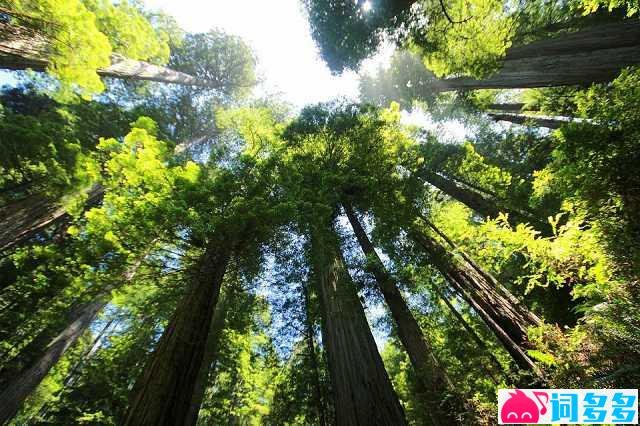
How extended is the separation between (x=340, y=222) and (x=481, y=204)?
14.7 ft

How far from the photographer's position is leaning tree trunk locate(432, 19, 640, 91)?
21.2ft

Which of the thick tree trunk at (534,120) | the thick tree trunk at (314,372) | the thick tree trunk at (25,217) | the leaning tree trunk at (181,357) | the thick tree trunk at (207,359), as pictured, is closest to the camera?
the leaning tree trunk at (181,357)

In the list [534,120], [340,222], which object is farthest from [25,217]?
[534,120]

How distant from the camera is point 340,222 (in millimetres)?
8219

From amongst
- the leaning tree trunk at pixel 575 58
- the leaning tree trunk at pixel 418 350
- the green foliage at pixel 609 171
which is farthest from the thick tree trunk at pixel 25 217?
the leaning tree trunk at pixel 575 58

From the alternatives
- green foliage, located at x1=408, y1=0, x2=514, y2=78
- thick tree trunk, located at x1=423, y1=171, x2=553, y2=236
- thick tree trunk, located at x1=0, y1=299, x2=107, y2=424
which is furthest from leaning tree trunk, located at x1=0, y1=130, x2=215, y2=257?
thick tree trunk, located at x1=423, y1=171, x2=553, y2=236

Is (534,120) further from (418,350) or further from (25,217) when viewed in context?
(25,217)

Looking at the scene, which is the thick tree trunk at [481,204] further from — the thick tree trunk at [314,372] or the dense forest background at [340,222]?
the thick tree trunk at [314,372]

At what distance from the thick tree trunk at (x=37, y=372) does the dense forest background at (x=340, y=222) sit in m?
0.07

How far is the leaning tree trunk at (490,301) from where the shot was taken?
14.0 feet

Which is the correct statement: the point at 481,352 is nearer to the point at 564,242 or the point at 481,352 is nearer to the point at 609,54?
the point at 564,242

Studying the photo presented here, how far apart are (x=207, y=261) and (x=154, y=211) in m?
1.15

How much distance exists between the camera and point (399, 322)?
5.91 metres

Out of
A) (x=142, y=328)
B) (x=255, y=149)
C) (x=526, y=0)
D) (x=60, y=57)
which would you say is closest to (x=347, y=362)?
(x=255, y=149)
